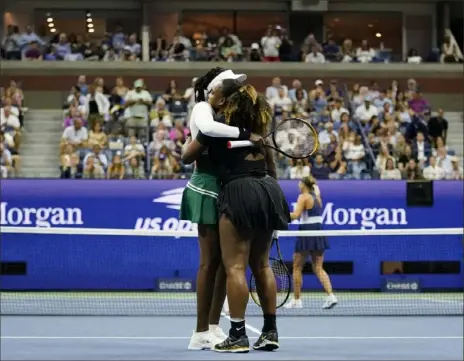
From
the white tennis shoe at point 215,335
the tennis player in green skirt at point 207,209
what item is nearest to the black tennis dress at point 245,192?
the tennis player in green skirt at point 207,209

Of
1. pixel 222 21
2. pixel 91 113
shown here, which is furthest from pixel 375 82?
pixel 91 113

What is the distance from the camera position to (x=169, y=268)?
62.3 ft

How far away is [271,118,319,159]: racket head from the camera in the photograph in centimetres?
737

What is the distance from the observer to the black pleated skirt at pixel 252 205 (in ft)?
23.4

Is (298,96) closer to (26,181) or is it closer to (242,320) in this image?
(26,181)

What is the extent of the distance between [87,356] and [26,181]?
28.1 ft

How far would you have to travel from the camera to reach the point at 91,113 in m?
25.3

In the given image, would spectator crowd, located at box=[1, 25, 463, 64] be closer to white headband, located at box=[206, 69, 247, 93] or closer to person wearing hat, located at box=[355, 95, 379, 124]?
person wearing hat, located at box=[355, 95, 379, 124]

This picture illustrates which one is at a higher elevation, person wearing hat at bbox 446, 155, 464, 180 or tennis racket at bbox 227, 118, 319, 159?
tennis racket at bbox 227, 118, 319, 159

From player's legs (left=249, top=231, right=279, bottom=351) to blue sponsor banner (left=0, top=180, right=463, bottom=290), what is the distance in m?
11.4

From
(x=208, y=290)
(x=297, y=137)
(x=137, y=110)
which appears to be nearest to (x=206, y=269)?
(x=208, y=290)

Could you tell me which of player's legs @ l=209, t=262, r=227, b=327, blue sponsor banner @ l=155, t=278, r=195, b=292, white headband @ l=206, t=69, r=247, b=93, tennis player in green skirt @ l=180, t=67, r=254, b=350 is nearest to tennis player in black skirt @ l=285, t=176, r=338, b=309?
blue sponsor banner @ l=155, t=278, r=195, b=292

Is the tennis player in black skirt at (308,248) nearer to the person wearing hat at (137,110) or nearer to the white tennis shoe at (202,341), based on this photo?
the person wearing hat at (137,110)

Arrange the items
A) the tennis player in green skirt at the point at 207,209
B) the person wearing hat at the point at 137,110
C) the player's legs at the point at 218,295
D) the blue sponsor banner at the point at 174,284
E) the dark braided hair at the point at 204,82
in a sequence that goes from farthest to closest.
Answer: the person wearing hat at the point at 137,110 < the blue sponsor banner at the point at 174,284 < the player's legs at the point at 218,295 < the dark braided hair at the point at 204,82 < the tennis player in green skirt at the point at 207,209
